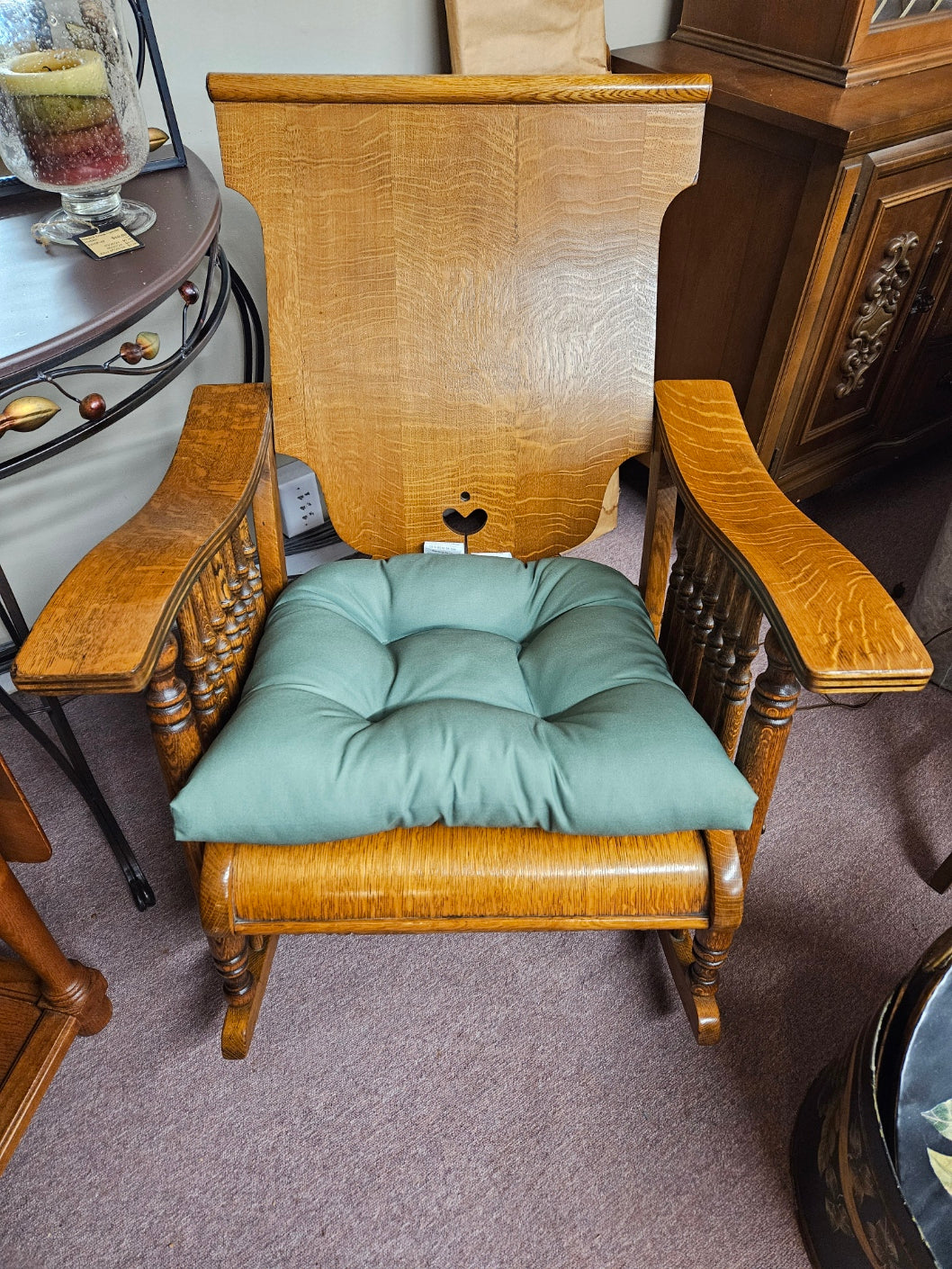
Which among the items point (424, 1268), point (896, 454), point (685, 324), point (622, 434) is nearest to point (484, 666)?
point (622, 434)

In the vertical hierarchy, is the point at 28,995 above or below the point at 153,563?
below

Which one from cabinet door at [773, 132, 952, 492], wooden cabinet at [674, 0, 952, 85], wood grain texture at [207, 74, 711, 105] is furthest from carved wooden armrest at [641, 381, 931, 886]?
wooden cabinet at [674, 0, 952, 85]

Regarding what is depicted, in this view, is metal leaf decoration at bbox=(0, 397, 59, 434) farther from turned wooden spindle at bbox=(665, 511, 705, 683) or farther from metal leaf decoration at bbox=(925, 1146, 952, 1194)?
metal leaf decoration at bbox=(925, 1146, 952, 1194)

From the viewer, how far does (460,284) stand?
3.74 ft

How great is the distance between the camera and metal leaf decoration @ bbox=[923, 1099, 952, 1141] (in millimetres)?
897

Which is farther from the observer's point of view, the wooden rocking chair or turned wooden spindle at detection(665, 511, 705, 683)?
turned wooden spindle at detection(665, 511, 705, 683)

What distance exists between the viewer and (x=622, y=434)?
1.20 metres

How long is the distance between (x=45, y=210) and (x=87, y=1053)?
1.05m

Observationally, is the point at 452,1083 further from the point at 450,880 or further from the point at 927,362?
the point at 927,362

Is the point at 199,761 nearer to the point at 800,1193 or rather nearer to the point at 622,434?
the point at 622,434

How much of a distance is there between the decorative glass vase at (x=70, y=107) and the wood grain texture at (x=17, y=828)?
0.60 metres

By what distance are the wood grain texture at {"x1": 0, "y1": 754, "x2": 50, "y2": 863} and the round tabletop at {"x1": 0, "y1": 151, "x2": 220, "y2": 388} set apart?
1.43 ft

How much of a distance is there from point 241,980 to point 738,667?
0.70 metres

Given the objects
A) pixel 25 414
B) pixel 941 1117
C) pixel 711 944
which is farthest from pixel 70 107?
pixel 941 1117
